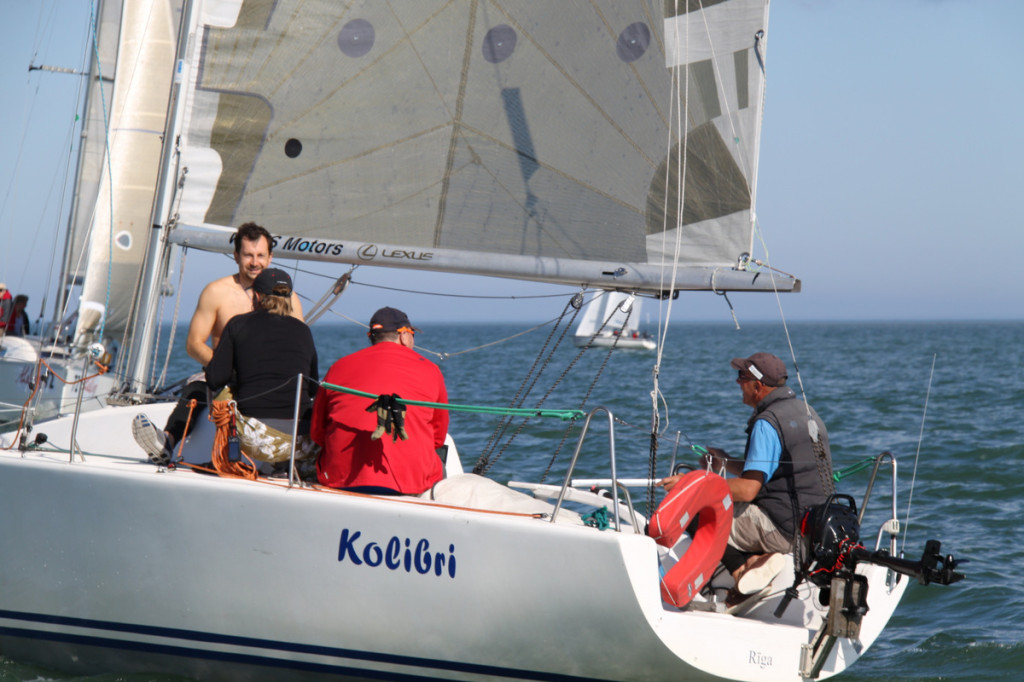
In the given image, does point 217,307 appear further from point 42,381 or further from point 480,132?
point 42,381

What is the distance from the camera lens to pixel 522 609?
12.9 ft

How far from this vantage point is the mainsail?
5.60 metres

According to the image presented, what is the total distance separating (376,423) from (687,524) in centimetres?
144

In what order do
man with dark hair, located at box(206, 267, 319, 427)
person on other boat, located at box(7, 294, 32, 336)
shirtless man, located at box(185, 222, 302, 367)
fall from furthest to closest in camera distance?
1. person on other boat, located at box(7, 294, 32, 336)
2. shirtless man, located at box(185, 222, 302, 367)
3. man with dark hair, located at box(206, 267, 319, 427)

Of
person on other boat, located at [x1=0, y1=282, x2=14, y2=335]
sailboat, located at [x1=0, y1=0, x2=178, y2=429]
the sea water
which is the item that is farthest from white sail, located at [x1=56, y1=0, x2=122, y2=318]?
the sea water

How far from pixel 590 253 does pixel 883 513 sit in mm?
4188

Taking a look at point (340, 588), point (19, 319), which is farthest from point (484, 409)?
point (19, 319)

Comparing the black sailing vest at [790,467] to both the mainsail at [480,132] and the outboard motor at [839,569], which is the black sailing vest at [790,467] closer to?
the outboard motor at [839,569]

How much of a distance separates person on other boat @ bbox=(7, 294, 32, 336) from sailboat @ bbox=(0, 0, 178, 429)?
263 cm

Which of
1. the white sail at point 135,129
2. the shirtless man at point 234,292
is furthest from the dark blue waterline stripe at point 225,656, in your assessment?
the white sail at point 135,129

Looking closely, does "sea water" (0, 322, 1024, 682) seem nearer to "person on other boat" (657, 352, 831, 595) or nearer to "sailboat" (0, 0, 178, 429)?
"person on other boat" (657, 352, 831, 595)

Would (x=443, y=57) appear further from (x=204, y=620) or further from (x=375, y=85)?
(x=204, y=620)

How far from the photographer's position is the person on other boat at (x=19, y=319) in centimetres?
1593

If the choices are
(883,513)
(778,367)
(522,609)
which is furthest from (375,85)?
(883,513)
